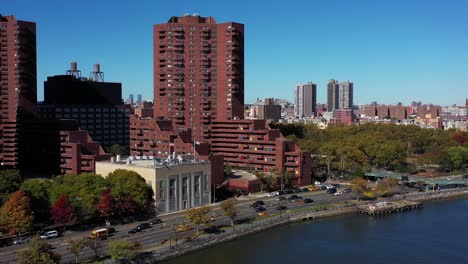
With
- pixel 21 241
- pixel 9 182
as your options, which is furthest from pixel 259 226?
pixel 9 182

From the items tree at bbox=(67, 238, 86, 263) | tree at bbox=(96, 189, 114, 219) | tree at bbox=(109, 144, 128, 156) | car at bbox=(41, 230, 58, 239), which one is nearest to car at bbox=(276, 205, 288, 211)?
tree at bbox=(96, 189, 114, 219)

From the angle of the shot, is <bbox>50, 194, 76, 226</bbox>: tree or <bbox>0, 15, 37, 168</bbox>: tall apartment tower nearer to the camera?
<bbox>50, 194, 76, 226</bbox>: tree

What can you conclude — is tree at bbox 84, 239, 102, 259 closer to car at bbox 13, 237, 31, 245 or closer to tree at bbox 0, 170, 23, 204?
car at bbox 13, 237, 31, 245

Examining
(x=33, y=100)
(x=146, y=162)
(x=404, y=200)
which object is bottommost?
(x=404, y=200)

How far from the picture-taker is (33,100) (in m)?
72.5

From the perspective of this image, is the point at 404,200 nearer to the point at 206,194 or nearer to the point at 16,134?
the point at 206,194

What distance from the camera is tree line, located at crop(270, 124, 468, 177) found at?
75225mm

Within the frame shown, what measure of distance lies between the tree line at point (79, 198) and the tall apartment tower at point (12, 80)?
74.9 feet

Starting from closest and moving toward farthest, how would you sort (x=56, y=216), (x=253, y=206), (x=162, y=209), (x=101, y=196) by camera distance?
(x=56, y=216)
(x=101, y=196)
(x=162, y=209)
(x=253, y=206)

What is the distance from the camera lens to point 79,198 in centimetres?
4291

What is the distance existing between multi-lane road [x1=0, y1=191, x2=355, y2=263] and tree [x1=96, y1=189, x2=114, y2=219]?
158 centimetres

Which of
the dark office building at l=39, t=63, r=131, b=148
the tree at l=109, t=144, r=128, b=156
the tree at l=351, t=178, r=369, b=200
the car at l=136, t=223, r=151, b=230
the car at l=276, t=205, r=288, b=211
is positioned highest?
the dark office building at l=39, t=63, r=131, b=148

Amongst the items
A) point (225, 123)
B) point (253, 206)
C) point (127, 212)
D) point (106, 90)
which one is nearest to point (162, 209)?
point (127, 212)

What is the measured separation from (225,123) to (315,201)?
2209cm
